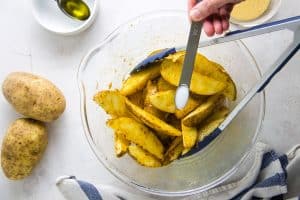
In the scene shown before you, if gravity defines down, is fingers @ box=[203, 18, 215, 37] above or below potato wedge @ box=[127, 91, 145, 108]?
above

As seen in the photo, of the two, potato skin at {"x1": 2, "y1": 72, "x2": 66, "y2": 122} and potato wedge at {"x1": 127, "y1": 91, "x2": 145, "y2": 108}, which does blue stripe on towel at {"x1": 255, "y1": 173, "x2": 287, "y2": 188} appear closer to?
potato wedge at {"x1": 127, "y1": 91, "x2": 145, "y2": 108}

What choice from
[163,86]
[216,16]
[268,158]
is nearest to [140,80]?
[163,86]

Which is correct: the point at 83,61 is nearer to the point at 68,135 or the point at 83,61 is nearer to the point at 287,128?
the point at 68,135

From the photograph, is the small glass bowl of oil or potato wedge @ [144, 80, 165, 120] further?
the small glass bowl of oil

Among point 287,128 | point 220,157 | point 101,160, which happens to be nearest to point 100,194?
point 101,160

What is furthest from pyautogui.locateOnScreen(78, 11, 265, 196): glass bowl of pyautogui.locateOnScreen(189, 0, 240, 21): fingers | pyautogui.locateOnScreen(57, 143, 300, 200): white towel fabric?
pyautogui.locateOnScreen(189, 0, 240, 21): fingers

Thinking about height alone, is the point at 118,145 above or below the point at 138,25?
below

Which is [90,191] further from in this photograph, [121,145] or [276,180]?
[276,180]
